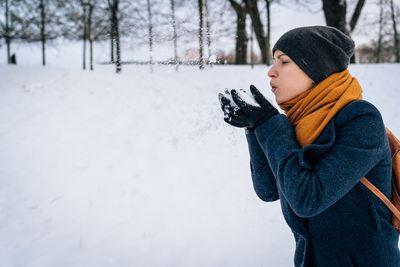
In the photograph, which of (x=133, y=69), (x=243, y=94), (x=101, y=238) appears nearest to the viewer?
(x=243, y=94)

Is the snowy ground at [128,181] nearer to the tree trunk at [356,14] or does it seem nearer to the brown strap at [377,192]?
the brown strap at [377,192]

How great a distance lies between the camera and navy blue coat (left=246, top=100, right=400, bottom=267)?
33.7 inches

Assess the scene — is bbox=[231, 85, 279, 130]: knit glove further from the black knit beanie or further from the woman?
the black knit beanie

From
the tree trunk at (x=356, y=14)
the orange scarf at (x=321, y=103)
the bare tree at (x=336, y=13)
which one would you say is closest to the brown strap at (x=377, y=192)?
the orange scarf at (x=321, y=103)

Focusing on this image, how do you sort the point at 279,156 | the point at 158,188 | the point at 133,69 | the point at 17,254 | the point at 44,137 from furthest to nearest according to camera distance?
the point at 133,69 < the point at 44,137 < the point at 158,188 < the point at 17,254 < the point at 279,156

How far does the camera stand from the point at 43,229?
350 centimetres

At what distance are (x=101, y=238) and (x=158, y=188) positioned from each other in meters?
1.13

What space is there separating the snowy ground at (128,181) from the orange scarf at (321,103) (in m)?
1.25

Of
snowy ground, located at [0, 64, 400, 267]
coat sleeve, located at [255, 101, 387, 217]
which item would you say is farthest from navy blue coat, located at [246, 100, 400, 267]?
snowy ground, located at [0, 64, 400, 267]

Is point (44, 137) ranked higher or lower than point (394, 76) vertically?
lower

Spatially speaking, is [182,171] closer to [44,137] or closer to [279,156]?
[44,137]

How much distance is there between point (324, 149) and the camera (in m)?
0.89

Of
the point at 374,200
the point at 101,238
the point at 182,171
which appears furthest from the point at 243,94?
the point at 182,171

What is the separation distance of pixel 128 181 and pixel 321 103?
12.6 ft
